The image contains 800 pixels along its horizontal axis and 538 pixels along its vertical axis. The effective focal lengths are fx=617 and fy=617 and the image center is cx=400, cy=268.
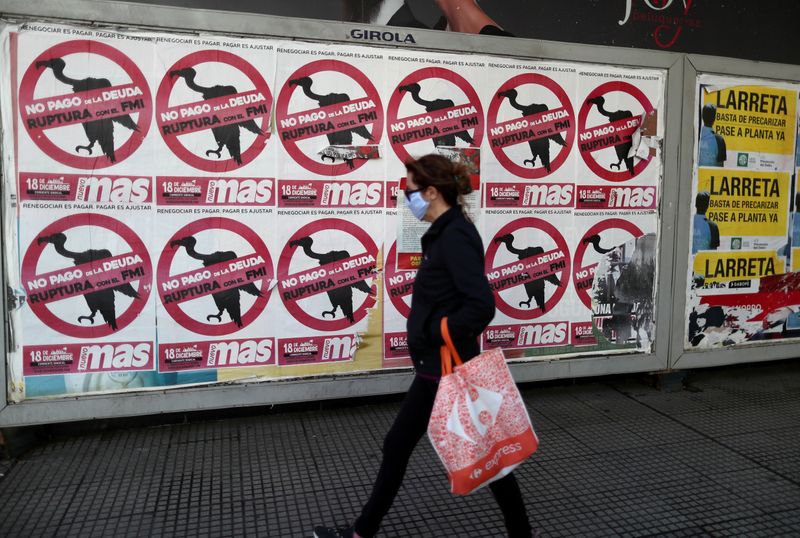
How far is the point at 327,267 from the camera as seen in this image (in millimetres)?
4438

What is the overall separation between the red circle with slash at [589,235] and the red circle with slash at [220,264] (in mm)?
2433

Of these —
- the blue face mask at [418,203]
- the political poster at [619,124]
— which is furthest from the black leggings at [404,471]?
the political poster at [619,124]

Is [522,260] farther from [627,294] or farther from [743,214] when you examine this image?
[743,214]

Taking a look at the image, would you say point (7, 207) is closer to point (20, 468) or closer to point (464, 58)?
point (20, 468)

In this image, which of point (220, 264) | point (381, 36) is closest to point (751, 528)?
point (220, 264)

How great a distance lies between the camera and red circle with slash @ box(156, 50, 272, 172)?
4.01 m

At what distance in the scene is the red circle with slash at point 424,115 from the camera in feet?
14.6

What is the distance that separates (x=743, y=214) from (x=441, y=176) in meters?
3.91

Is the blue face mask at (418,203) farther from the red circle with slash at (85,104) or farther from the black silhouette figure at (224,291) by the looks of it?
the red circle with slash at (85,104)

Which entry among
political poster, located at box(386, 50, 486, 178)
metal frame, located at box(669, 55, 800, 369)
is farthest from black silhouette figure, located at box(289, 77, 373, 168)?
metal frame, located at box(669, 55, 800, 369)

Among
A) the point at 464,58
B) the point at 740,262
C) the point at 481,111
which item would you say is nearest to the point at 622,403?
the point at 740,262

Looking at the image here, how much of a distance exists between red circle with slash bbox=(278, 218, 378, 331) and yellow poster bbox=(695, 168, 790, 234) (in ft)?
9.50

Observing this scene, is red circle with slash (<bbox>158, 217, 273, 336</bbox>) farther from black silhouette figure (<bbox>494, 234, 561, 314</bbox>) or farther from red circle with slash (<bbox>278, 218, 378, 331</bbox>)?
black silhouette figure (<bbox>494, 234, 561, 314</bbox>)

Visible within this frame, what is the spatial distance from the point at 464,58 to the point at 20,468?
4.02m
